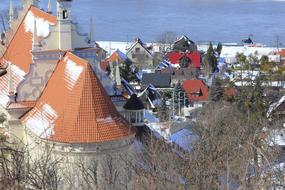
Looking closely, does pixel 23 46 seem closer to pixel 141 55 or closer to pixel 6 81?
pixel 6 81

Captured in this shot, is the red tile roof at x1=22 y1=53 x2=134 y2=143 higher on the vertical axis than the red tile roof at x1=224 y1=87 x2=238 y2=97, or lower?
higher

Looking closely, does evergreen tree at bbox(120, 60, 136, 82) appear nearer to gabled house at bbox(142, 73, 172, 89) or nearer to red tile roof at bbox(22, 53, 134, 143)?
gabled house at bbox(142, 73, 172, 89)

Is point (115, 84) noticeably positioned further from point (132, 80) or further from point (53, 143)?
point (132, 80)

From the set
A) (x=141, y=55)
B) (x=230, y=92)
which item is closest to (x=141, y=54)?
(x=141, y=55)

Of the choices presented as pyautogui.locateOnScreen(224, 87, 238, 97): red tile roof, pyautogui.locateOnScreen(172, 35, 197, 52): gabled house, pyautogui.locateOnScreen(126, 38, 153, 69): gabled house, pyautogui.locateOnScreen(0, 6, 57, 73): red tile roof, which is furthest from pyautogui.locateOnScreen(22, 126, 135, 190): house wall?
pyautogui.locateOnScreen(172, 35, 197, 52): gabled house

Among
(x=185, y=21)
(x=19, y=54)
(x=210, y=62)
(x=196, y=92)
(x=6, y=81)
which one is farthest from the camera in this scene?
(x=185, y=21)

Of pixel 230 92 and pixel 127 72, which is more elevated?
pixel 127 72

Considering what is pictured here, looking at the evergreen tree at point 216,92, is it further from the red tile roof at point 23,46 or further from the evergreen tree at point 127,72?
the red tile roof at point 23,46
